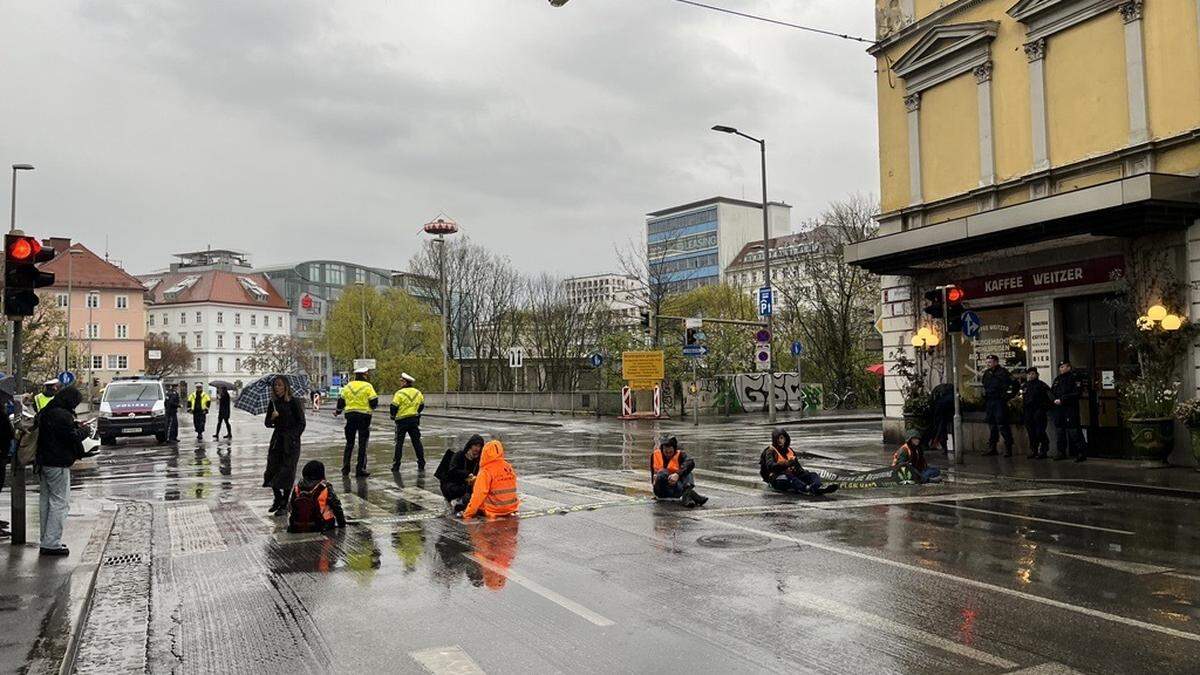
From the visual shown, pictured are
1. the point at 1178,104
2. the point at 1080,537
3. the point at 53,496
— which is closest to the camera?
the point at 53,496

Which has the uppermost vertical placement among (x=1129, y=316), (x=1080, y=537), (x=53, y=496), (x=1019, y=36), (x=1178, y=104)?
(x=1019, y=36)

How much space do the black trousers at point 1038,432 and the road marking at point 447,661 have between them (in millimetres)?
14040

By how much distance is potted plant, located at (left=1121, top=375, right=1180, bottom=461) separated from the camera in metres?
14.5

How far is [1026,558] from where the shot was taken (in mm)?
7973

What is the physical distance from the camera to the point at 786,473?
40.6ft

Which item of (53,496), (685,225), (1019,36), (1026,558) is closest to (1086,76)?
(1019,36)

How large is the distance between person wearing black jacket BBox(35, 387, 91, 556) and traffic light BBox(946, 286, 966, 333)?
44.5 feet

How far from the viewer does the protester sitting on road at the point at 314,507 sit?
9.79 metres

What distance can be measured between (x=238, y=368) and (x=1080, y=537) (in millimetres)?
122939

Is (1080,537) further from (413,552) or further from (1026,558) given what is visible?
(413,552)

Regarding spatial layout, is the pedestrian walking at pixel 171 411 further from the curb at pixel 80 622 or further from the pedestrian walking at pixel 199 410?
the curb at pixel 80 622

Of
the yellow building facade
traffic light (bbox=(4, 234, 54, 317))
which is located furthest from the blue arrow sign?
traffic light (bbox=(4, 234, 54, 317))

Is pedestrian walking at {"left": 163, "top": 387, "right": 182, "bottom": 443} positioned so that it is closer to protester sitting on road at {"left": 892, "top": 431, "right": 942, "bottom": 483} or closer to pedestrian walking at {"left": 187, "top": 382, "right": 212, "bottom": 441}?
pedestrian walking at {"left": 187, "top": 382, "right": 212, "bottom": 441}

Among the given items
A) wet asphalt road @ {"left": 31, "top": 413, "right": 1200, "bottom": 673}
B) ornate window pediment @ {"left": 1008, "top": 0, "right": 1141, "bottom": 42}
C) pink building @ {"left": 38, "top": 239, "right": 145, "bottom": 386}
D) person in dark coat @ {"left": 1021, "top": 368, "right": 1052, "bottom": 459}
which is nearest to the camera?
wet asphalt road @ {"left": 31, "top": 413, "right": 1200, "bottom": 673}
